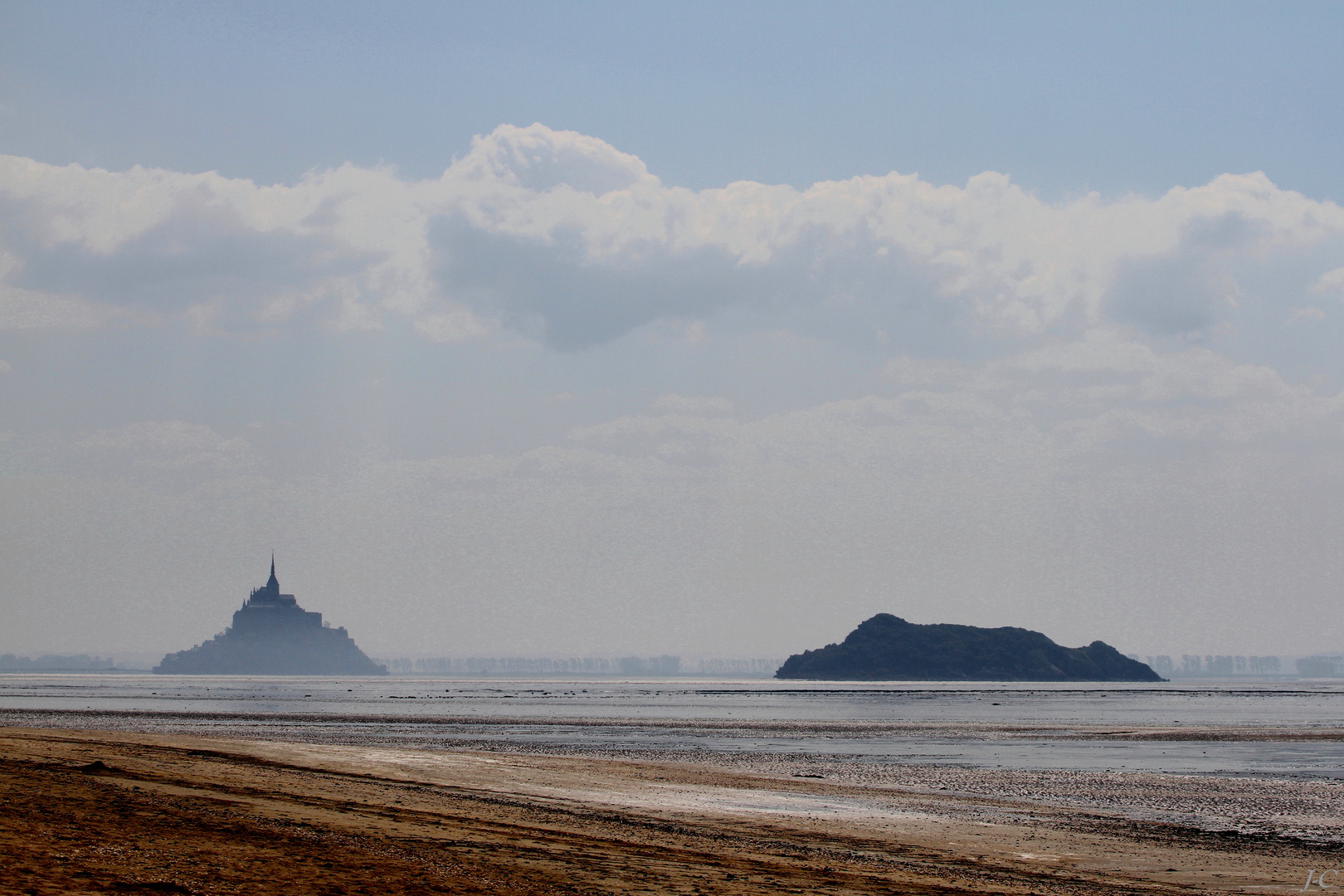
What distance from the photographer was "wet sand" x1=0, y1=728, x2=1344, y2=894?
60.6 feet

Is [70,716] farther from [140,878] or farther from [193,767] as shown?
[140,878]

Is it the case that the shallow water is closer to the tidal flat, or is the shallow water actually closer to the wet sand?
the tidal flat

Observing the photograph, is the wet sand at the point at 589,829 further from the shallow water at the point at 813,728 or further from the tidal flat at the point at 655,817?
the shallow water at the point at 813,728

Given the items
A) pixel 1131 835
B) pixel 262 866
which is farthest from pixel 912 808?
pixel 262 866

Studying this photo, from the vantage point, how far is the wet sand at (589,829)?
18484 mm

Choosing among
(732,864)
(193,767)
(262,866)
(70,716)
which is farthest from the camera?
(70,716)

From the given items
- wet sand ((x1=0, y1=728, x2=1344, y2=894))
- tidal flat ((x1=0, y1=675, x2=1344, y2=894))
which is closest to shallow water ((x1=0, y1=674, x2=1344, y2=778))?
tidal flat ((x1=0, y1=675, x2=1344, y2=894))

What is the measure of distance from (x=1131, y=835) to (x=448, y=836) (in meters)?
19.0

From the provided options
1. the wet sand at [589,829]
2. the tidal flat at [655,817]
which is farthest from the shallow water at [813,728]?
the wet sand at [589,829]

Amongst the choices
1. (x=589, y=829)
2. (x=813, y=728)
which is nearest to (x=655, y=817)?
(x=589, y=829)

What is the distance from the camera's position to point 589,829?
26.2m

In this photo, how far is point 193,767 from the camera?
3294 cm

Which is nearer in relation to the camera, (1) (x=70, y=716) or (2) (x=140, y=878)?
(2) (x=140, y=878)

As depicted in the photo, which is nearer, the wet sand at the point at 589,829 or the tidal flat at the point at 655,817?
the wet sand at the point at 589,829
